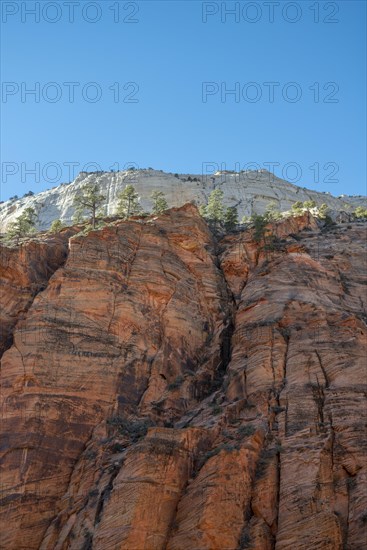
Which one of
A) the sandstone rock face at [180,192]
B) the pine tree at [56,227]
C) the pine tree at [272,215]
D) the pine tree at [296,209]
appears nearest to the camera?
the pine tree at [56,227]

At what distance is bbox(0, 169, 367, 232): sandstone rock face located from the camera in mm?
113812

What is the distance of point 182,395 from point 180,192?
81.7 m

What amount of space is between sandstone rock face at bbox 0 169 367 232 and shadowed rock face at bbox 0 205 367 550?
57.1 meters

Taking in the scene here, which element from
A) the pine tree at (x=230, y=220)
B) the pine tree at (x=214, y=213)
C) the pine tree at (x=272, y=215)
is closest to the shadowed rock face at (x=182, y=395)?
the pine tree at (x=230, y=220)

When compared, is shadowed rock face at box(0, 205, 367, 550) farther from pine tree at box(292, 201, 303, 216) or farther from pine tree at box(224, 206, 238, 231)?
pine tree at box(292, 201, 303, 216)

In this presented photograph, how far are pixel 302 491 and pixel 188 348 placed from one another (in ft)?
50.3

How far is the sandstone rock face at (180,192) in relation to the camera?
114 metres

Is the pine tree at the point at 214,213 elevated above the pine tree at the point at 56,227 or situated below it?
above

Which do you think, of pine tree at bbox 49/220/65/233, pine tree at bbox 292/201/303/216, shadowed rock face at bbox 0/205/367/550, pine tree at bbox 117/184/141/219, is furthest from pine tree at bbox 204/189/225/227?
pine tree at bbox 49/220/65/233

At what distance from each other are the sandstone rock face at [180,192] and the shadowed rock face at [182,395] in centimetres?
5707

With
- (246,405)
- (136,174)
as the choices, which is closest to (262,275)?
(246,405)

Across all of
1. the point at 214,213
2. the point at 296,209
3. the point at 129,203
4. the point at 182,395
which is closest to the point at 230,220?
the point at 214,213

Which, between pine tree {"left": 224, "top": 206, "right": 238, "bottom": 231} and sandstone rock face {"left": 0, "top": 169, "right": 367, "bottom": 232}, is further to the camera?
sandstone rock face {"left": 0, "top": 169, "right": 367, "bottom": 232}

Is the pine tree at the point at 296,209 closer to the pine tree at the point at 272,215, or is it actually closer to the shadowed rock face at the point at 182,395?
the pine tree at the point at 272,215
